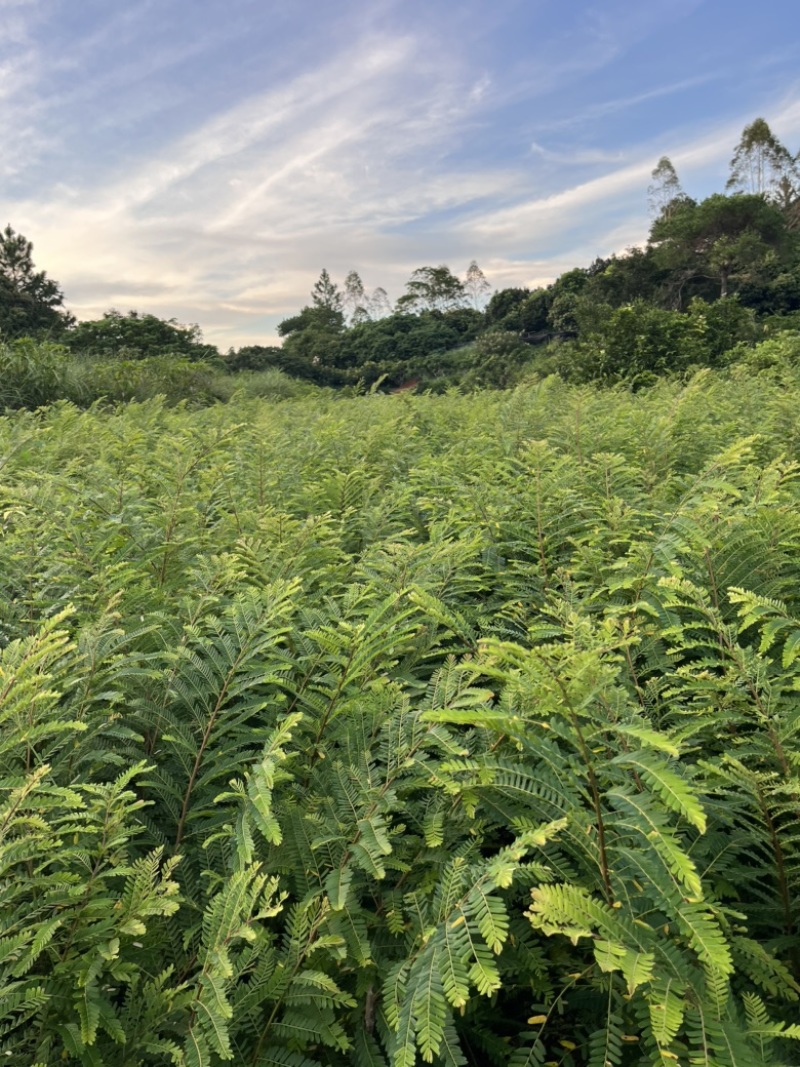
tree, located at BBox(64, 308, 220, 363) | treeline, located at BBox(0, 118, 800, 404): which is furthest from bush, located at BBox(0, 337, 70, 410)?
tree, located at BBox(64, 308, 220, 363)

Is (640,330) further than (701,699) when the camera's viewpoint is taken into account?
Yes

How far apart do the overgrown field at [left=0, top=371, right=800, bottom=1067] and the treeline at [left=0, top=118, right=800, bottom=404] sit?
27.5 ft

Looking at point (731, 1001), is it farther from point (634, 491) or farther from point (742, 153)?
point (742, 153)

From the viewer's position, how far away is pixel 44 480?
8.36 feet

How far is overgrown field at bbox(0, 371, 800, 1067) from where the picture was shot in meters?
0.88

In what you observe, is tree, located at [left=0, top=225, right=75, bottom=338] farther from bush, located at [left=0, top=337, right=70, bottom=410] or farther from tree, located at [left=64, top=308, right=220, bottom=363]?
bush, located at [left=0, top=337, right=70, bottom=410]

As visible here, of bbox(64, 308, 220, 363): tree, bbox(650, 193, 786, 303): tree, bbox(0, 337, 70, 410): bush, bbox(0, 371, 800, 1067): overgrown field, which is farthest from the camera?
bbox(650, 193, 786, 303): tree

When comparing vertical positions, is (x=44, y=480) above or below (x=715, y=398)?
above

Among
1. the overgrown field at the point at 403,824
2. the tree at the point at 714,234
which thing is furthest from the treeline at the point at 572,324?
the overgrown field at the point at 403,824

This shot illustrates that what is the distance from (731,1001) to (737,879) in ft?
0.80

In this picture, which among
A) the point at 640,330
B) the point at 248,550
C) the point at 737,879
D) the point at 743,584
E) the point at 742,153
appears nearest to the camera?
the point at 737,879

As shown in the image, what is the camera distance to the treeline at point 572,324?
12016 mm

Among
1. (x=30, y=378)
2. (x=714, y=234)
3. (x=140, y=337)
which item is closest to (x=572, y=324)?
(x=714, y=234)

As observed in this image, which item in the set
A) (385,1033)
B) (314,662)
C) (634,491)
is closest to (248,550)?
(314,662)
